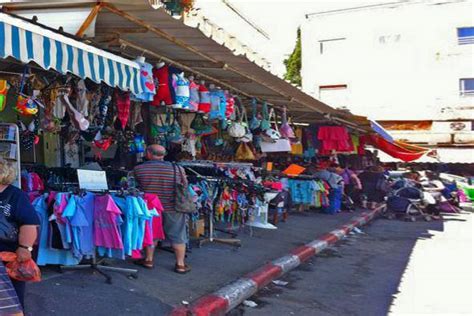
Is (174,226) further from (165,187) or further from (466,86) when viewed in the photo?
(466,86)

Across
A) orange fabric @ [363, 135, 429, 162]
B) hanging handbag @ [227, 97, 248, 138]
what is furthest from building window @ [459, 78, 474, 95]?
hanging handbag @ [227, 97, 248, 138]

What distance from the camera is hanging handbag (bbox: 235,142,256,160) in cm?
1177

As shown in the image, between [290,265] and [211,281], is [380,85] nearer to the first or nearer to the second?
[290,265]

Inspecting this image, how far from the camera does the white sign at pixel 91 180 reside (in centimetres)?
569

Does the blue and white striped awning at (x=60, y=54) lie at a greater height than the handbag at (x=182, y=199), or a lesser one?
greater

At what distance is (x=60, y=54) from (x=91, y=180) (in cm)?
174

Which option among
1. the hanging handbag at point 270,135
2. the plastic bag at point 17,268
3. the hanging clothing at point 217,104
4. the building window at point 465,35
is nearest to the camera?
the plastic bag at point 17,268

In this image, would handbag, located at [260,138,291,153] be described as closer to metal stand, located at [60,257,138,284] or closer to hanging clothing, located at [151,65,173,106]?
hanging clothing, located at [151,65,173,106]

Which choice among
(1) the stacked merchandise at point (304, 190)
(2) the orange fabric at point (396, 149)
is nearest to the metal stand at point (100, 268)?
(1) the stacked merchandise at point (304, 190)

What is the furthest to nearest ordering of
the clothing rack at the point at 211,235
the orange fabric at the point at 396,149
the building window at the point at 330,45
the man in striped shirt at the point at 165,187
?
1. the building window at the point at 330,45
2. the orange fabric at the point at 396,149
3. the clothing rack at the point at 211,235
4. the man in striped shirt at the point at 165,187

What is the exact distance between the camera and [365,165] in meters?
20.9

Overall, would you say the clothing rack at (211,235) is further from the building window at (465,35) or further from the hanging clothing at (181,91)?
the building window at (465,35)

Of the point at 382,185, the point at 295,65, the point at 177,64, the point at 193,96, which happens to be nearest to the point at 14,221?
the point at 177,64

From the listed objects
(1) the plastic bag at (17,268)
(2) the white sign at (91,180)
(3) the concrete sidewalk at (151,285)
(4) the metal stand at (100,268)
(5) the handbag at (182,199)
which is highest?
(2) the white sign at (91,180)
